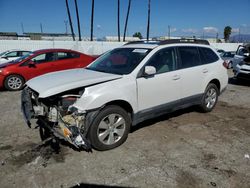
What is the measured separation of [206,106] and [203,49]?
1.40 m

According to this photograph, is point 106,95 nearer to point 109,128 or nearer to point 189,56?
point 109,128

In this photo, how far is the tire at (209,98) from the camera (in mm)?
5349

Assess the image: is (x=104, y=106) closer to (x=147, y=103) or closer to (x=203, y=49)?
(x=147, y=103)

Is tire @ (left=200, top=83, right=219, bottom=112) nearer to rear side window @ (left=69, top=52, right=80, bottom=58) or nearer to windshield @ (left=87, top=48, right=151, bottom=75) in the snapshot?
windshield @ (left=87, top=48, right=151, bottom=75)

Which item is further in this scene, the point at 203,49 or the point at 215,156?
the point at 203,49

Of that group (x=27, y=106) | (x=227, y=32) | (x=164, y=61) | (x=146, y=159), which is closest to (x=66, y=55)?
(x=27, y=106)

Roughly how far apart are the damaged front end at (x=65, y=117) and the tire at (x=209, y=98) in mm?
3251

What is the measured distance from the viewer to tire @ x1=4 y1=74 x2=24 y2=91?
26.5 feet

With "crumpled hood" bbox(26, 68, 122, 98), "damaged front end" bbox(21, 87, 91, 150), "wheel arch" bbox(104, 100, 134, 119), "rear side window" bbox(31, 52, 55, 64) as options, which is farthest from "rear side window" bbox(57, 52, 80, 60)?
"wheel arch" bbox(104, 100, 134, 119)

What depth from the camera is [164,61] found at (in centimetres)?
436

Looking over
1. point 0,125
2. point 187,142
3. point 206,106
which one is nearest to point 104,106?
point 187,142

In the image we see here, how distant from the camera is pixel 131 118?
154 inches

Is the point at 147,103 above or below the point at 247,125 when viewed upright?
above

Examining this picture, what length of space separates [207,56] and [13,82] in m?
6.74
